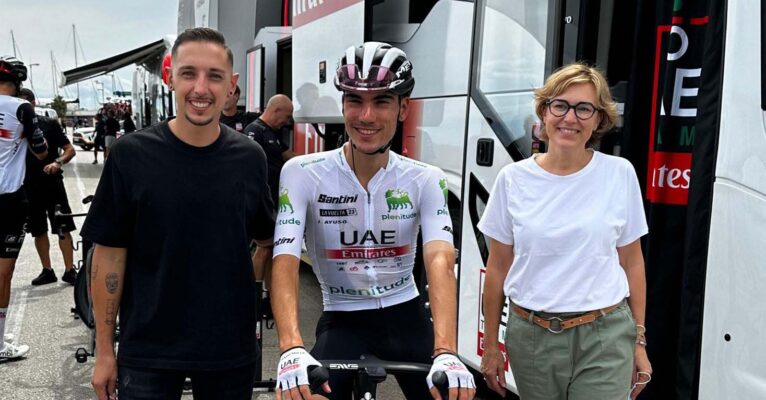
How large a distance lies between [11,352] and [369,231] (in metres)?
3.90

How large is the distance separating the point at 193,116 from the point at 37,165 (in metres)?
5.40

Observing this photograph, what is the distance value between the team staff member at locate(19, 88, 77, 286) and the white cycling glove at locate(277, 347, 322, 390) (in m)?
5.10

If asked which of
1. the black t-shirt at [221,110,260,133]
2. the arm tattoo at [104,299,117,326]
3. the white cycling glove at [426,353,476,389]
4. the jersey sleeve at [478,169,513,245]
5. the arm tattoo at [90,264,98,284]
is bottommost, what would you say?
the white cycling glove at [426,353,476,389]

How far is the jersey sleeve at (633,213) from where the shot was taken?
225 centimetres

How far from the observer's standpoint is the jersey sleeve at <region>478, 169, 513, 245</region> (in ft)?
7.72

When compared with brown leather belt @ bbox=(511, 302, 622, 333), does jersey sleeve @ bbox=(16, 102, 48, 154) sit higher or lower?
higher

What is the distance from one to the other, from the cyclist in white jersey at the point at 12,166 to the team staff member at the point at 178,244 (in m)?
3.24

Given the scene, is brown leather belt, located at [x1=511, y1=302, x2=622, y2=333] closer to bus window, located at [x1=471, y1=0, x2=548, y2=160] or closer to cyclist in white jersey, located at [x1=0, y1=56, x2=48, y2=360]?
bus window, located at [x1=471, y1=0, x2=548, y2=160]

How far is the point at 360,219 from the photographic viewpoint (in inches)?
81.9

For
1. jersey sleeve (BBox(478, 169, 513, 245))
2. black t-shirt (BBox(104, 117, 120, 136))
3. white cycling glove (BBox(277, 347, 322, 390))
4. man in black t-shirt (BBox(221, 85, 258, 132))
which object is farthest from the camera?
black t-shirt (BBox(104, 117, 120, 136))

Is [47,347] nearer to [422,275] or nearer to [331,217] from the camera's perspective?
[422,275]

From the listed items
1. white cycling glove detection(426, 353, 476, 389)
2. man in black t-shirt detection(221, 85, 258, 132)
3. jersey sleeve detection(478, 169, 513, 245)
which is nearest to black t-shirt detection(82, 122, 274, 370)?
white cycling glove detection(426, 353, 476, 389)

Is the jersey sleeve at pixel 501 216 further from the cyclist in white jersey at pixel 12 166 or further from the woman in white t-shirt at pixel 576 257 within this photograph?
the cyclist in white jersey at pixel 12 166

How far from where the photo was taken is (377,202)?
6.84 ft
